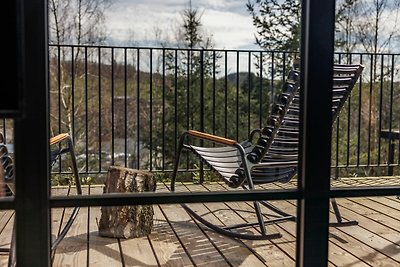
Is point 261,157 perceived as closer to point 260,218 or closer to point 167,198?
point 260,218

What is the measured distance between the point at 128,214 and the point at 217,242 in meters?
0.49

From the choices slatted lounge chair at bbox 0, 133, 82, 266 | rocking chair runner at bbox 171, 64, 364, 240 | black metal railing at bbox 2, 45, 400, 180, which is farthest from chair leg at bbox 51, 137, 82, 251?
rocking chair runner at bbox 171, 64, 364, 240

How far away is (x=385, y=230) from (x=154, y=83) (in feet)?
6.02

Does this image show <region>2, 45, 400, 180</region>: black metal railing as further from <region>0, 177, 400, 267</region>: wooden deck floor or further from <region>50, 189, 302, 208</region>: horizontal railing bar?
<region>50, 189, 302, 208</region>: horizontal railing bar

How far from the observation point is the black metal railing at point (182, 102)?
293 centimetres

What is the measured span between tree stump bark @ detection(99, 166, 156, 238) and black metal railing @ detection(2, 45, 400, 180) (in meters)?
0.24

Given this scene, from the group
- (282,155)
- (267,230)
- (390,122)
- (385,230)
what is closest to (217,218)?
(267,230)

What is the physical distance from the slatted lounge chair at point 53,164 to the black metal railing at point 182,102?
12 centimetres

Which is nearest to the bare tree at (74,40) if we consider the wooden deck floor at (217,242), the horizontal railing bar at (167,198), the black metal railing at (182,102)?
the black metal railing at (182,102)

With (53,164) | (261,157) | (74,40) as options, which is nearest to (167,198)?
(53,164)

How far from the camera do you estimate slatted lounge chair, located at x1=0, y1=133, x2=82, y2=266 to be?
58.0 inches

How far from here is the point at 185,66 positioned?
11.8 ft

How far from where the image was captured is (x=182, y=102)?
3.57 m

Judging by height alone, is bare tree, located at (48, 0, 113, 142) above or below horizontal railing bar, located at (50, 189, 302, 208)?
above
